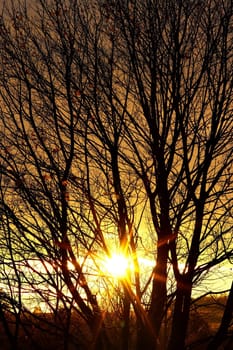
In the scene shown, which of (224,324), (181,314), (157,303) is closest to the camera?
(224,324)

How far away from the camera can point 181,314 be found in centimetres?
722

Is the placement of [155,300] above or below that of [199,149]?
below

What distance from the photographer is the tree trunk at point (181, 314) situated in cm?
721

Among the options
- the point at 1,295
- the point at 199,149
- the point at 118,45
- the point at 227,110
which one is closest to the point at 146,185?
the point at 199,149

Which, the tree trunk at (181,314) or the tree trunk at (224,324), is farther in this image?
the tree trunk at (181,314)

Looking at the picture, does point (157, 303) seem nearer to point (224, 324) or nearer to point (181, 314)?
point (181, 314)

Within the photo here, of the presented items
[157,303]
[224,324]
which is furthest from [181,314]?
[224,324]

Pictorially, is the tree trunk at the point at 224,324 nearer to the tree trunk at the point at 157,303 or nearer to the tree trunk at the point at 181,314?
the tree trunk at the point at 181,314

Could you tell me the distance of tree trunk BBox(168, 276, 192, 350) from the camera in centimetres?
721

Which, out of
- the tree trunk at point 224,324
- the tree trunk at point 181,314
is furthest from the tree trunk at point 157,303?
the tree trunk at point 224,324

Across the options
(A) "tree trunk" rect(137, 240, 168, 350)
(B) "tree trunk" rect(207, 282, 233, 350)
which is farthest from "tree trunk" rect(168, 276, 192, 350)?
(B) "tree trunk" rect(207, 282, 233, 350)

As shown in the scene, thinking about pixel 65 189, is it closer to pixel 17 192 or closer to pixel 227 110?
pixel 17 192

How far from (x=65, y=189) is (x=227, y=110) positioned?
96.7 inches

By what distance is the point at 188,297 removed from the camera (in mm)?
7195
